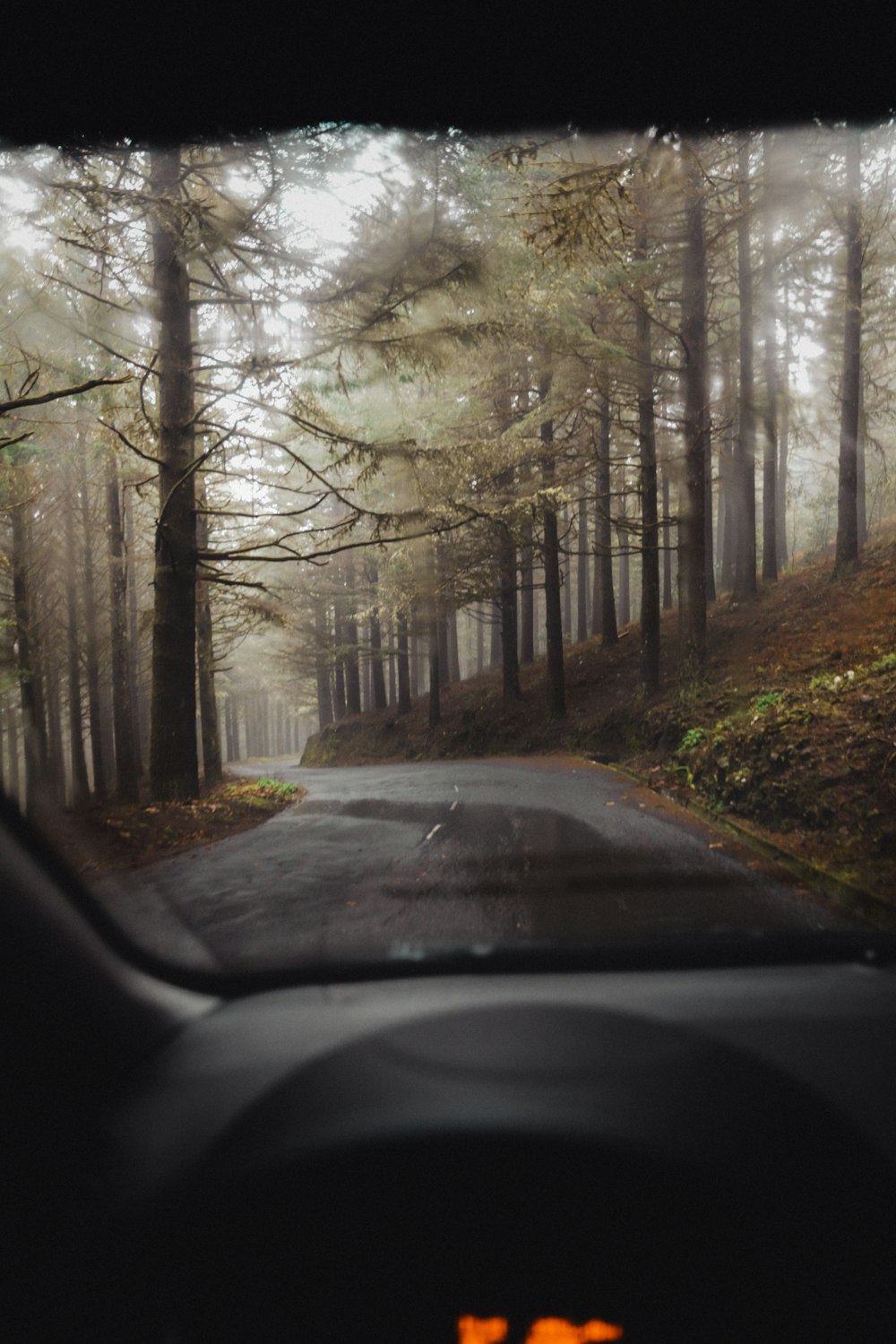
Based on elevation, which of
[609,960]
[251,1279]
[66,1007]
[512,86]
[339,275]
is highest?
[339,275]

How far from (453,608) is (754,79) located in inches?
636

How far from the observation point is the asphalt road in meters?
3.98

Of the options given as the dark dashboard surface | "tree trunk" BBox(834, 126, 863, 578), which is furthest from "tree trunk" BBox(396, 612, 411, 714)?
the dark dashboard surface

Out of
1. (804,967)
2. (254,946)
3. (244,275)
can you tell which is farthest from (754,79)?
(244,275)

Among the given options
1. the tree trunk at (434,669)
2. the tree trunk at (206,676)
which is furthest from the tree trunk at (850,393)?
the tree trunk at (206,676)

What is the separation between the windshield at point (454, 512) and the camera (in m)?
5.45

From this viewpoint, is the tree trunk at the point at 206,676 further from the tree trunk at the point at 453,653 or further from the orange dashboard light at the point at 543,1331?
the orange dashboard light at the point at 543,1331

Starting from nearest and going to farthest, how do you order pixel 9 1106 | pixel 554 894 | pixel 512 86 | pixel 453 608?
pixel 9 1106 < pixel 512 86 < pixel 554 894 < pixel 453 608

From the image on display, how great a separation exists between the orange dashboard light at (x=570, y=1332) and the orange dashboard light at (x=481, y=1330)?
0.22 ft

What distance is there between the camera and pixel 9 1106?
88.4 inches

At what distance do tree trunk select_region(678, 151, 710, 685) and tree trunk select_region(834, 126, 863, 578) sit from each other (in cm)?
318

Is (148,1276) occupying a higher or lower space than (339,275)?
lower

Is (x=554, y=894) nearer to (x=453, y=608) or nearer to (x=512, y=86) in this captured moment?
(x=512, y=86)

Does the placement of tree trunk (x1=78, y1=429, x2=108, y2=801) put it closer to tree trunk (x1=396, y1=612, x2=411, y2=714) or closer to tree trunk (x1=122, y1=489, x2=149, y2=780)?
tree trunk (x1=122, y1=489, x2=149, y2=780)
